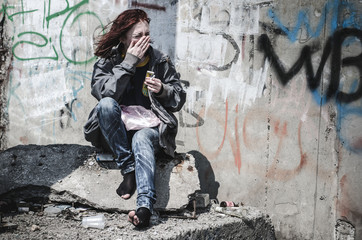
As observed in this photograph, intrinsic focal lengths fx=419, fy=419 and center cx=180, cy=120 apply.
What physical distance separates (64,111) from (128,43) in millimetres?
2001

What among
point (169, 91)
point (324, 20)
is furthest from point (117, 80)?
point (324, 20)

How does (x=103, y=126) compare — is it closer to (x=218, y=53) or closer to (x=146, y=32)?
(x=146, y=32)

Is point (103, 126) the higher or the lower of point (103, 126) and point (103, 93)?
the lower

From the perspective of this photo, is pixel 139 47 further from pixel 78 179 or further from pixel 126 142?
pixel 78 179

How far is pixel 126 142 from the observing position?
3.64m

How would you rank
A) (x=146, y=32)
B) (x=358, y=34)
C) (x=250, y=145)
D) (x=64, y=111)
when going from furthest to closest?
1. (x=64, y=111)
2. (x=250, y=145)
3. (x=358, y=34)
4. (x=146, y=32)

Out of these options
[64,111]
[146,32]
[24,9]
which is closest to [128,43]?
[146,32]

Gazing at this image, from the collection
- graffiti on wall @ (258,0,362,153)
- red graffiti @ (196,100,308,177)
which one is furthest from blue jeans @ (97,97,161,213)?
graffiti on wall @ (258,0,362,153)

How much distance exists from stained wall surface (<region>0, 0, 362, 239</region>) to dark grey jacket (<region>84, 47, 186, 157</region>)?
0.94 m

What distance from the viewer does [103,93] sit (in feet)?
11.9

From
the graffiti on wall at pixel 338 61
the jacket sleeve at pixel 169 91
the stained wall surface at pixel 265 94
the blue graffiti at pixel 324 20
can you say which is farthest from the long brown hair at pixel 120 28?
the graffiti on wall at pixel 338 61

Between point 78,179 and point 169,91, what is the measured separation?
1.18 meters

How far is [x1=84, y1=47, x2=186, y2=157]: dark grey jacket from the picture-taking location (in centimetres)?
361

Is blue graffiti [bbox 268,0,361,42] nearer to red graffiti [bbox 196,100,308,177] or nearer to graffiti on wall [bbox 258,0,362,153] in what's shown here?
graffiti on wall [bbox 258,0,362,153]
